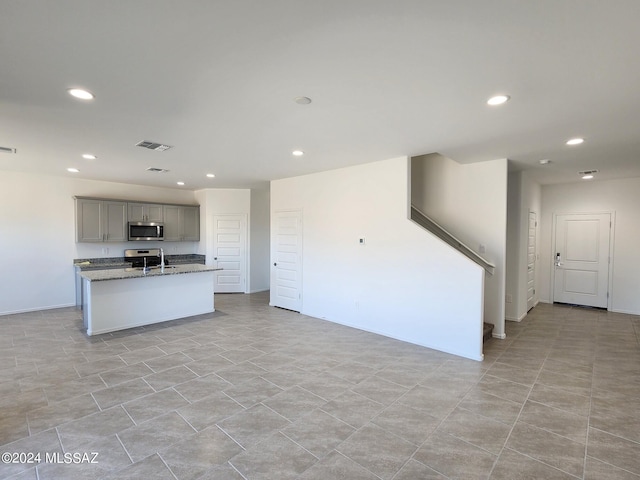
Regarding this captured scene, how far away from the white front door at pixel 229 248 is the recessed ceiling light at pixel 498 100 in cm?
654

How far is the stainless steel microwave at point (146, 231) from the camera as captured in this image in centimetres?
718

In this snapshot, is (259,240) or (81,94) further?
(259,240)

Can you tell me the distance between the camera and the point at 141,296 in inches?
209

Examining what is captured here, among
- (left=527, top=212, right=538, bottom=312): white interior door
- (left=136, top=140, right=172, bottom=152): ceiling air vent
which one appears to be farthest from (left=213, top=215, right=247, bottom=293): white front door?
(left=527, top=212, right=538, bottom=312): white interior door

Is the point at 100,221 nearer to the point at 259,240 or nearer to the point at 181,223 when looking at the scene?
the point at 181,223

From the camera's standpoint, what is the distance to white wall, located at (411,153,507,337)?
16.2 ft

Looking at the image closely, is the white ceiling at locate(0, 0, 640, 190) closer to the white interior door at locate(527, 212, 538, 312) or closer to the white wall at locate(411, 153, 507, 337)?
the white wall at locate(411, 153, 507, 337)

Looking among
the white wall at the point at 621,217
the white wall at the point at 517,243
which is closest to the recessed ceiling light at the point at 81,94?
the white wall at the point at 517,243

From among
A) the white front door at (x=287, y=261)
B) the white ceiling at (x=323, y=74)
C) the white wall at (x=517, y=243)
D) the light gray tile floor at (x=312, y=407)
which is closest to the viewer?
the white ceiling at (x=323, y=74)

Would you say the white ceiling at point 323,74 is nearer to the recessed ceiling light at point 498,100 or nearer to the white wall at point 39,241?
the recessed ceiling light at point 498,100

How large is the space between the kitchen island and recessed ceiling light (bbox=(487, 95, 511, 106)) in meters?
5.21

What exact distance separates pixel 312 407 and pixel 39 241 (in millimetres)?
6585

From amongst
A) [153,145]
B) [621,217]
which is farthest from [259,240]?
[621,217]

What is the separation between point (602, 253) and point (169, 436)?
8459mm
